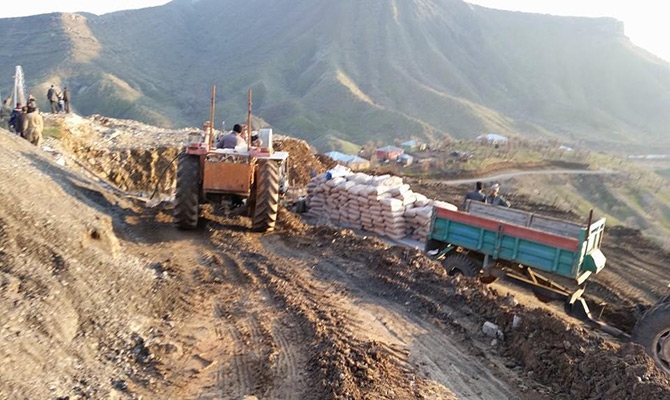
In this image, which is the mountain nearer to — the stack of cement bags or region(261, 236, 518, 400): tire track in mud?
the stack of cement bags

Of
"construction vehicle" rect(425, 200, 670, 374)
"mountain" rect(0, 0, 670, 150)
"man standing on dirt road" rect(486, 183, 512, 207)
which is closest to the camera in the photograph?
"construction vehicle" rect(425, 200, 670, 374)

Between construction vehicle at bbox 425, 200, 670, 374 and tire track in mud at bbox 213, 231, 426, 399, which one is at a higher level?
construction vehicle at bbox 425, 200, 670, 374

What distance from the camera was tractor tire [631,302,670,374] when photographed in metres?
7.03

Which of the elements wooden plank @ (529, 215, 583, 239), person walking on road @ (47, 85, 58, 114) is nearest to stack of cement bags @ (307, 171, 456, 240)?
wooden plank @ (529, 215, 583, 239)

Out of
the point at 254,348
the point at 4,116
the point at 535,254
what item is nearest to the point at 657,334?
the point at 535,254

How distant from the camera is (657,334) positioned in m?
7.07

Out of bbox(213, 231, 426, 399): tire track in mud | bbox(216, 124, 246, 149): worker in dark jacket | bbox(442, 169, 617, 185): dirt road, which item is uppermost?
Answer: bbox(216, 124, 246, 149): worker in dark jacket

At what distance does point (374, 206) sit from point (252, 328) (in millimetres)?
6261

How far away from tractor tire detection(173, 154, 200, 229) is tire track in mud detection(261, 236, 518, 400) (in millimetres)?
3183

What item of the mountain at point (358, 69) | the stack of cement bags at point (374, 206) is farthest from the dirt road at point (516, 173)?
the mountain at point (358, 69)

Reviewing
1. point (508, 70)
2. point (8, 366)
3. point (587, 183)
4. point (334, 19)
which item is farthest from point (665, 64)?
point (8, 366)

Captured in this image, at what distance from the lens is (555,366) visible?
621 centimetres

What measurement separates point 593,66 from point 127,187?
10689 centimetres

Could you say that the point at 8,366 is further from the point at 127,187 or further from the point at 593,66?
the point at 593,66
